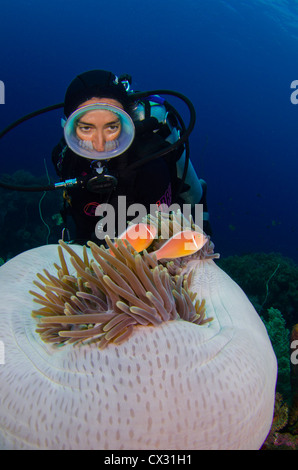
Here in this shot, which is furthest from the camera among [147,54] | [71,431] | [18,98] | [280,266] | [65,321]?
[147,54]

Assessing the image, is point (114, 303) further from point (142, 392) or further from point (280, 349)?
point (280, 349)

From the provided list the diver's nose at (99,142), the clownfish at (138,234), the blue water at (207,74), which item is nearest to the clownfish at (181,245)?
the clownfish at (138,234)

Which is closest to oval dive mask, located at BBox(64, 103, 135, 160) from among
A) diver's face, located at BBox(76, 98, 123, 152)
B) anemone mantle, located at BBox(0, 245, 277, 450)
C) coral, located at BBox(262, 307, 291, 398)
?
diver's face, located at BBox(76, 98, 123, 152)

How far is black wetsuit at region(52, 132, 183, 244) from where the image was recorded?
2.32 metres

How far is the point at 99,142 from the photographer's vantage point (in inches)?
80.9

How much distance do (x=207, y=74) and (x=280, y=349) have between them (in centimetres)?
3924

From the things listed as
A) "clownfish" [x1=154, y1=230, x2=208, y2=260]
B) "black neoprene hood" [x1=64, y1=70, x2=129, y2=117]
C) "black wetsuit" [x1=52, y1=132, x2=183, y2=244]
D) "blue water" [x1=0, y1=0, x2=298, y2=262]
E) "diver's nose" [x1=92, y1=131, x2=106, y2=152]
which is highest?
"blue water" [x1=0, y1=0, x2=298, y2=262]

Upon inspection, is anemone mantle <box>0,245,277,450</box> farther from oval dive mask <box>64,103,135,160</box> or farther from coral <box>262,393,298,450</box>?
oval dive mask <box>64,103,135,160</box>

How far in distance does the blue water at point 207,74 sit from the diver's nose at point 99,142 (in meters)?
21.4

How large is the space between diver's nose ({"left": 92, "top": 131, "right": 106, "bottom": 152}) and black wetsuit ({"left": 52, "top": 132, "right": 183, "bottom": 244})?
0.63 ft

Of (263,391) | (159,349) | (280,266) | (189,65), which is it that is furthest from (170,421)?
(189,65)

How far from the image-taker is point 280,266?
5305 mm
